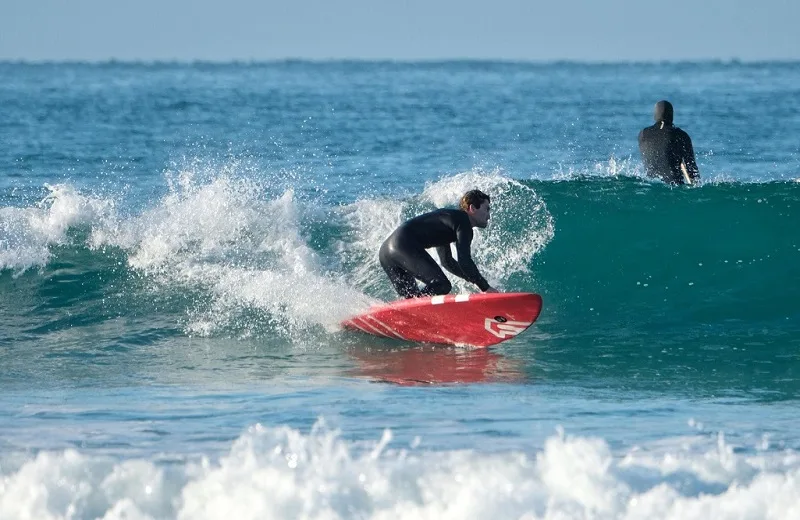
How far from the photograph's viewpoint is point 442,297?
9.15 m

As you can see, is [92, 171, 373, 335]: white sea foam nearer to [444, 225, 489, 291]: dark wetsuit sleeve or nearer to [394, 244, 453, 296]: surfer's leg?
[394, 244, 453, 296]: surfer's leg

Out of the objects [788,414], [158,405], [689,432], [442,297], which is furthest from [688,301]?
[158,405]

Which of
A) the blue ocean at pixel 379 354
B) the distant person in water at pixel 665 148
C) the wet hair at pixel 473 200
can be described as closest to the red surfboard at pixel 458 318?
the blue ocean at pixel 379 354

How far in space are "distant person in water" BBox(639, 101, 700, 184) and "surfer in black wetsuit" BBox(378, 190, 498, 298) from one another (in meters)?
2.96

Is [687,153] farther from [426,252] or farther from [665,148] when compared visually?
[426,252]

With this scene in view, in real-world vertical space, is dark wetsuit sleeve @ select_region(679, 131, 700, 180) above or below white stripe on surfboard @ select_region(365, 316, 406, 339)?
above

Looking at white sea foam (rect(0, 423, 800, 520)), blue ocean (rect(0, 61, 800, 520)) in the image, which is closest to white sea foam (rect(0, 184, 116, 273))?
blue ocean (rect(0, 61, 800, 520))

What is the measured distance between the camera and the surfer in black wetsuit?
29.4 feet

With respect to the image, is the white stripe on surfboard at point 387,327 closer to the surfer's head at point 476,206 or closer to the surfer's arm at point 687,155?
the surfer's head at point 476,206

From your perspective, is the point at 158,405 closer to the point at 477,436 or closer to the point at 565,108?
the point at 477,436

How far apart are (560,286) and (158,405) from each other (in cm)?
493

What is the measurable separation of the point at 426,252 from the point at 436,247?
86mm

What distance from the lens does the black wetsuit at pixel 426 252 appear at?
9.01 m

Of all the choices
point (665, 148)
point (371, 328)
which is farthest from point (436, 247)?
point (665, 148)
